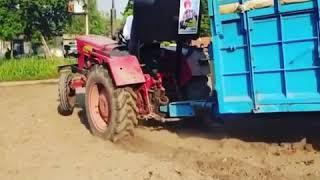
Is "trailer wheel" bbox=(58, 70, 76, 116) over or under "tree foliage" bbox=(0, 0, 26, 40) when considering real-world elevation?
under

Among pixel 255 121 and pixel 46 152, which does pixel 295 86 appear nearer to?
pixel 255 121

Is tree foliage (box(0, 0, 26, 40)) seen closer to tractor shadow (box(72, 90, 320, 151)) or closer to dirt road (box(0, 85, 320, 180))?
dirt road (box(0, 85, 320, 180))

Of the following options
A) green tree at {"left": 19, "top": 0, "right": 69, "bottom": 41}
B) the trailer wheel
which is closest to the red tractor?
the trailer wheel

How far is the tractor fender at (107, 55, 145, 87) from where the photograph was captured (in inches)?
362

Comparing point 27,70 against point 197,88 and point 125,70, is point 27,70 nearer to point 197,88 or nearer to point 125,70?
point 125,70

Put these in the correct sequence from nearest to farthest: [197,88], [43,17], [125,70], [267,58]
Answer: [267,58] → [125,70] → [197,88] → [43,17]

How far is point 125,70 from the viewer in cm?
933

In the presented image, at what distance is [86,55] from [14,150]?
255cm

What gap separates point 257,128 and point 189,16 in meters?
1.91

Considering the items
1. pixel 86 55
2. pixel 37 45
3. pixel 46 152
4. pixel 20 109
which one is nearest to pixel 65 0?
pixel 37 45

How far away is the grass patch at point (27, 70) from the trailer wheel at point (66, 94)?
50.6 feet

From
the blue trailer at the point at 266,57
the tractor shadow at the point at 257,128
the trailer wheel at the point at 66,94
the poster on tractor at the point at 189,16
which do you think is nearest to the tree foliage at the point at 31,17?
the trailer wheel at the point at 66,94

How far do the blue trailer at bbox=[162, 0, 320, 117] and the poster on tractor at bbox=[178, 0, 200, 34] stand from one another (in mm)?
959

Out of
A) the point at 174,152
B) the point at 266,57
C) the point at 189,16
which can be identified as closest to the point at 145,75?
the point at 189,16
